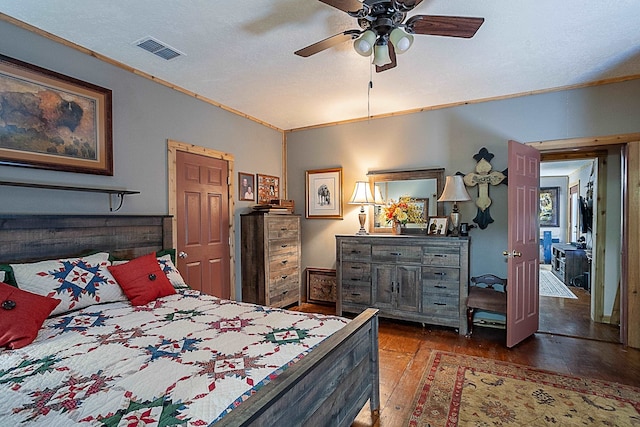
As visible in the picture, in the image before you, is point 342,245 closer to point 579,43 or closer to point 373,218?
point 373,218

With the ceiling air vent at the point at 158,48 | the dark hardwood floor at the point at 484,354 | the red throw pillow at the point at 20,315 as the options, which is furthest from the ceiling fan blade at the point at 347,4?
the dark hardwood floor at the point at 484,354

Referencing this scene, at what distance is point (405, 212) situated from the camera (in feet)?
13.2

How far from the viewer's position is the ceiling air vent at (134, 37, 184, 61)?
2.48 m

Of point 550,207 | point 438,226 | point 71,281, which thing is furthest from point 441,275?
point 550,207

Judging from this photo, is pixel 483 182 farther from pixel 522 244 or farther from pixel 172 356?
pixel 172 356

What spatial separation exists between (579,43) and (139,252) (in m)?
3.99

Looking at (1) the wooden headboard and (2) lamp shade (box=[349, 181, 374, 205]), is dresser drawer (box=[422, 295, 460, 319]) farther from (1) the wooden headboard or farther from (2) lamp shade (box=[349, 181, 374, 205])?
(1) the wooden headboard

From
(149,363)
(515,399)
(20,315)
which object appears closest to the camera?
(149,363)

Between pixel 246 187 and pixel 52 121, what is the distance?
7.08 ft

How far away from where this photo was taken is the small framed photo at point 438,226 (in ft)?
12.4

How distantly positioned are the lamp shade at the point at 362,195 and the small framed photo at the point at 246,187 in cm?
133

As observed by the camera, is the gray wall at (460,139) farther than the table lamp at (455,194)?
No

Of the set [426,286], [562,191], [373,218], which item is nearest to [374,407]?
[426,286]

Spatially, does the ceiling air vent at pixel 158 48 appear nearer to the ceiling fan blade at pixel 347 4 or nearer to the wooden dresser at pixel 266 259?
the ceiling fan blade at pixel 347 4
